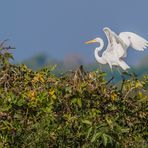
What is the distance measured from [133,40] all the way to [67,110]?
118 inches

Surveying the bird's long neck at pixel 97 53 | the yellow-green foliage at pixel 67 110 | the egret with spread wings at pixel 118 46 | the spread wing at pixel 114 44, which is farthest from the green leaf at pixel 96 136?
the bird's long neck at pixel 97 53

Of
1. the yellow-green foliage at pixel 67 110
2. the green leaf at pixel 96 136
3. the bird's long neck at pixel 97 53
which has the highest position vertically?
the bird's long neck at pixel 97 53

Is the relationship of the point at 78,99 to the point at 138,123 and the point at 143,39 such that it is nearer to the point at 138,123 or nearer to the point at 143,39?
the point at 138,123

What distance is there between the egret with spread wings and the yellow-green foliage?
7.39 feet

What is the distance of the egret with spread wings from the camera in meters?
9.98

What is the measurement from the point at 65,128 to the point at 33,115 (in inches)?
13.2

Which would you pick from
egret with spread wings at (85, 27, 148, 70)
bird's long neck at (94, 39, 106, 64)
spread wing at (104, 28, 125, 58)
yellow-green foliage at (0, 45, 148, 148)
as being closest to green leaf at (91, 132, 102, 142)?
yellow-green foliage at (0, 45, 148, 148)

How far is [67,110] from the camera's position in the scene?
721cm

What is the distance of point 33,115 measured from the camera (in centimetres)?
726

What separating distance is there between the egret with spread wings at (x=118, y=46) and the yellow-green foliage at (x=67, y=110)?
88.7 inches

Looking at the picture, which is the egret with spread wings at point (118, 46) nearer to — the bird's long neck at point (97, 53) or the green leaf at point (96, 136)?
the bird's long neck at point (97, 53)

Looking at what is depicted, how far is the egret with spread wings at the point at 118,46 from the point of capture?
393 inches

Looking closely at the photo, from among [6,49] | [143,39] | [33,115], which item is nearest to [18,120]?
[33,115]

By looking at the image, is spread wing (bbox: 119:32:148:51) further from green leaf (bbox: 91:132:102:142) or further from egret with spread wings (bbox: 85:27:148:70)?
green leaf (bbox: 91:132:102:142)
